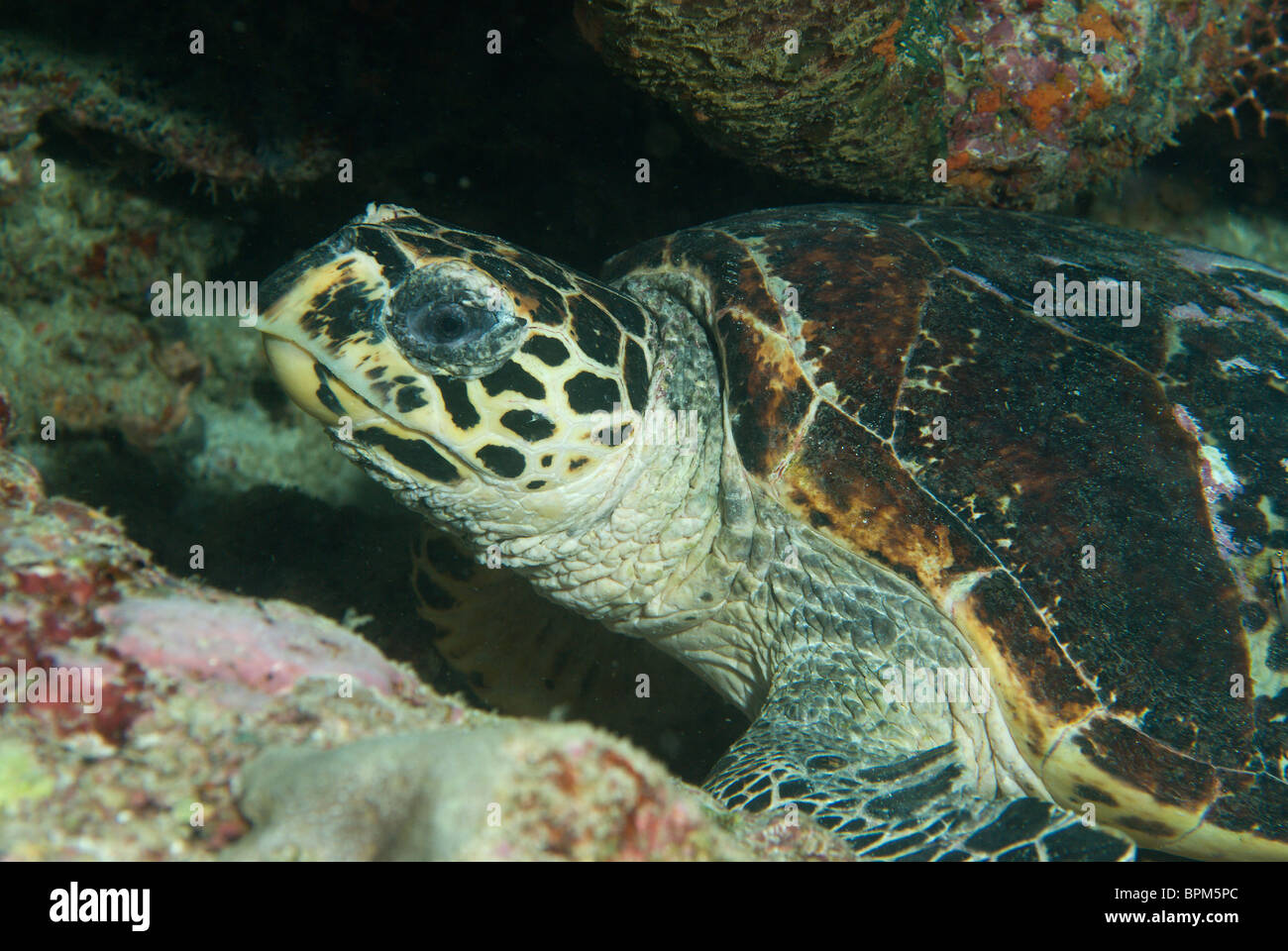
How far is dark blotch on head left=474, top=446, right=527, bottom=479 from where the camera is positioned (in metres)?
1.75

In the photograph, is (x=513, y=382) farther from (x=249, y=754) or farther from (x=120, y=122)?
(x=120, y=122)

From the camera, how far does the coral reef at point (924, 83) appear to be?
1821 millimetres

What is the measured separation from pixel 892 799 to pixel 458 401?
140 cm

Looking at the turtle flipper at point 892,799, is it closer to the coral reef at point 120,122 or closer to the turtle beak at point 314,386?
the turtle beak at point 314,386

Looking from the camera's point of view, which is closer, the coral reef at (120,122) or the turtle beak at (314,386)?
the turtle beak at (314,386)

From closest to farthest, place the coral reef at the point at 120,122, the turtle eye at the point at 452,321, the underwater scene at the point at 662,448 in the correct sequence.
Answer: the underwater scene at the point at 662,448 < the turtle eye at the point at 452,321 < the coral reef at the point at 120,122

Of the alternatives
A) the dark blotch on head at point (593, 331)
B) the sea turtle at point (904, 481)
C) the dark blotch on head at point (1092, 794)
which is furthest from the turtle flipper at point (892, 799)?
the dark blotch on head at point (593, 331)

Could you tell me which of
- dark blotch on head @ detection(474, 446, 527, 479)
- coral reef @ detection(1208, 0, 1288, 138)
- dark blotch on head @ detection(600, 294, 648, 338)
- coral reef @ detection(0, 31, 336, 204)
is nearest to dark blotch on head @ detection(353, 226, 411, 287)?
dark blotch on head @ detection(474, 446, 527, 479)

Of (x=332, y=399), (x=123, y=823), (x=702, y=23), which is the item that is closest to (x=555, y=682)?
(x=332, y=399)

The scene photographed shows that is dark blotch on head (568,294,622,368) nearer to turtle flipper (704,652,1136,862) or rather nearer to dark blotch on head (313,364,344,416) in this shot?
dark blotch on head (313,364,344,416)

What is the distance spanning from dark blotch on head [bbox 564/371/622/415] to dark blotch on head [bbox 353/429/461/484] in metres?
0.36

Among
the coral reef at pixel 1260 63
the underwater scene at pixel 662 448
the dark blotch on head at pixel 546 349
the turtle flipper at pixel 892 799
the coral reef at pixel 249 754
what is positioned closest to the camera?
the coral reef at pixel 249 754

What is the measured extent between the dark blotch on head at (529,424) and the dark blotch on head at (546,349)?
15cm

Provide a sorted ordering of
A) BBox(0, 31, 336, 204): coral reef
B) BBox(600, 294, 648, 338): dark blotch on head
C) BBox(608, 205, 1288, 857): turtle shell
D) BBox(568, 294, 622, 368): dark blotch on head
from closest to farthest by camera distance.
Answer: BBox(608, 205, 1288, 857): turtle shell, BBox(568, 294, 622, 368): dark blotch on head, BBox(600, 294, 648, 338): dark blotch on head, BBox(0, 31, 336, 204): coral reef
